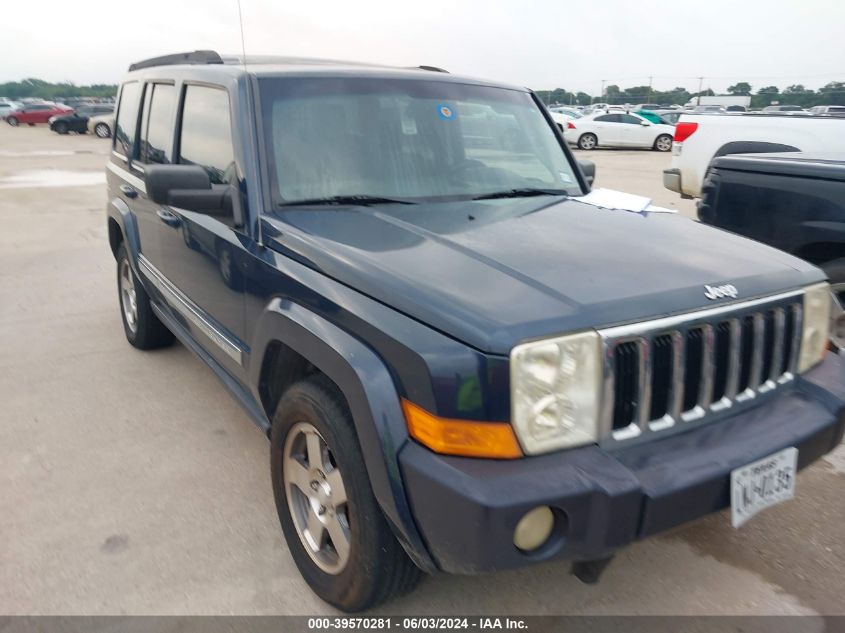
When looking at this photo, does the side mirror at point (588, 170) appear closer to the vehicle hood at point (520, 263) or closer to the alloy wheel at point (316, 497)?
the vehicle hood at point (520, 263)

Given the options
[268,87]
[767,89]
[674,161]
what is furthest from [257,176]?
[767,89]

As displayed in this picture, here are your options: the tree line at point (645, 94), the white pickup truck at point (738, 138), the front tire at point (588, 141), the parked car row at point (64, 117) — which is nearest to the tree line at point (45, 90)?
the tree line at point (645, 94)

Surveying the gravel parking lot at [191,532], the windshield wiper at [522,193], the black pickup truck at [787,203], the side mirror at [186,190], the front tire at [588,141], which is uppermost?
the side mirror at [186,190]

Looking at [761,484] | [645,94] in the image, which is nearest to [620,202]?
[761,484]

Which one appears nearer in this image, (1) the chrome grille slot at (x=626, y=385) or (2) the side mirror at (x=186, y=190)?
(1) the chrome grille slot at (x=626, y=385)

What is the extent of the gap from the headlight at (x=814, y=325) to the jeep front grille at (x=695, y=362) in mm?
49

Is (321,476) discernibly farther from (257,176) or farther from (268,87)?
(268,87)

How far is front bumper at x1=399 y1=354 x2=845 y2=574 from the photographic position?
1.77 metres

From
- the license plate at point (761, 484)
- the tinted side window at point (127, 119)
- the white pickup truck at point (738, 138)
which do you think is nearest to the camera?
the license plate at point (761, 484)

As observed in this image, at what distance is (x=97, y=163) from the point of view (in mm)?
20094

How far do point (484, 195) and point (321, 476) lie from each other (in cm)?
146

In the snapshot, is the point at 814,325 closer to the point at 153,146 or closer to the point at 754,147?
the point at 153,146

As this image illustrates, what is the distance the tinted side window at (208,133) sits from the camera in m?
3.03

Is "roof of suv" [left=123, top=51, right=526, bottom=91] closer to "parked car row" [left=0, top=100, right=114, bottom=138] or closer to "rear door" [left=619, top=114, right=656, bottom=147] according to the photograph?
"rear door" [left=619, top=114, right=656, bottom=147]
